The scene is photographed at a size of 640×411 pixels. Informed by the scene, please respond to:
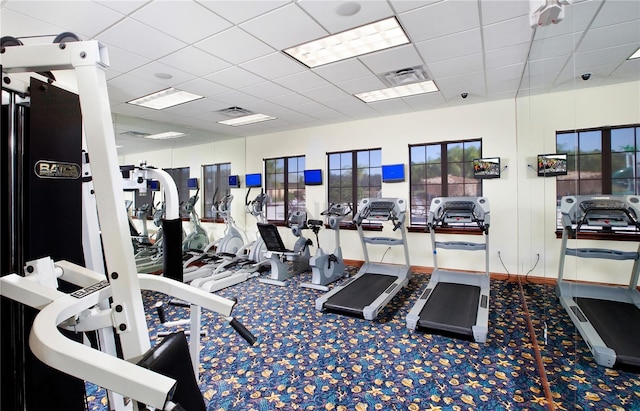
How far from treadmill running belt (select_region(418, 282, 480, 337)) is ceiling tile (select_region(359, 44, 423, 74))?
3.01 metres

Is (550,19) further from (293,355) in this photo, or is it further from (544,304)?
(293,355)

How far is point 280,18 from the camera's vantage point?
2.69m

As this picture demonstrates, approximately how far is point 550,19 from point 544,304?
2.54m

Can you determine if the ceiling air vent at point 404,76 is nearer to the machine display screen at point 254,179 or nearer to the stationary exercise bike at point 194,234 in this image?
the machine display screen at point 254,179

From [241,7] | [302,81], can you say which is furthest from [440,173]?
[241,7]

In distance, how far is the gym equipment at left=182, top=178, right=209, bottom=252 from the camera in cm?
633

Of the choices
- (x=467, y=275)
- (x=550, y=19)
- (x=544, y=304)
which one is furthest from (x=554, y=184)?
(x=467, y=275)

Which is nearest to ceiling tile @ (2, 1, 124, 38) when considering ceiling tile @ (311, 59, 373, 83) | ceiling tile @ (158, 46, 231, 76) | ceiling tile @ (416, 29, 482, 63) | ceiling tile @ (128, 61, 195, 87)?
ceiling tile @ (158, 46, 231, 76)

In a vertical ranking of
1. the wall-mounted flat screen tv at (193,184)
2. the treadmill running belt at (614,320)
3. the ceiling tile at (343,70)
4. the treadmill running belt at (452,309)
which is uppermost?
the ceiling tile at (343,70)

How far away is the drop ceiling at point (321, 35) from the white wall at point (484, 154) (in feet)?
1.07

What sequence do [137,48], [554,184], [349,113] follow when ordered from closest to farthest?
[554,184], [137,48], [349,113]

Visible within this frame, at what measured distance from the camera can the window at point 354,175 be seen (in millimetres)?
6332

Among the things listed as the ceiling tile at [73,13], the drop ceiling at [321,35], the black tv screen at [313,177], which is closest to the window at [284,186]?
the black tv screen at [313,177]

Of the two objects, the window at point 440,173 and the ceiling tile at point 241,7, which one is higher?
the ceiling tile at point 241,7
